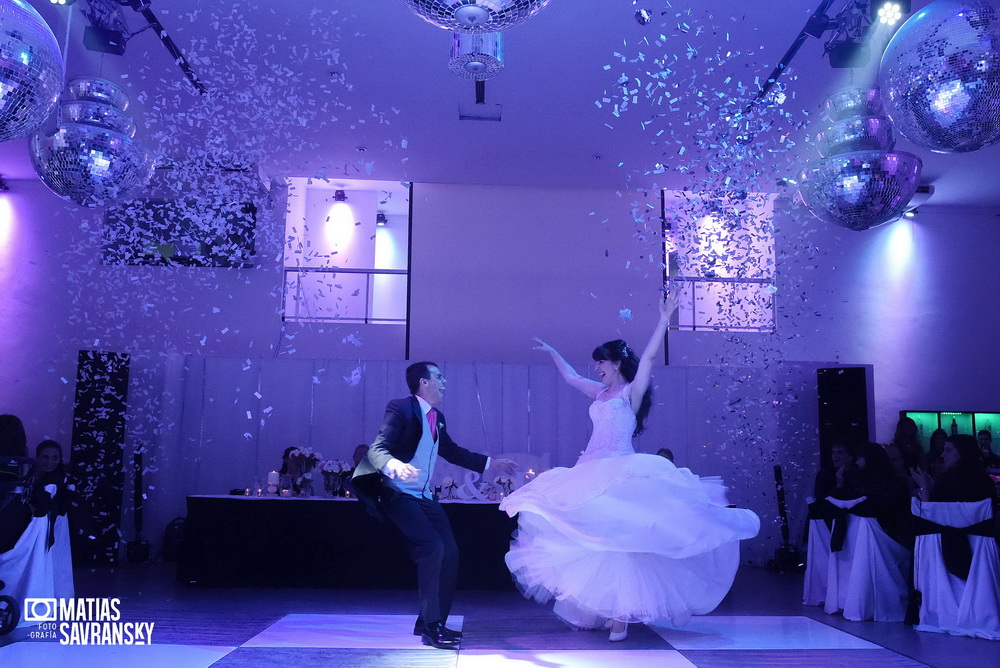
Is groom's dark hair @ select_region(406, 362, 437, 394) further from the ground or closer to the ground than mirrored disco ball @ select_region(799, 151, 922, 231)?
closer to the ground

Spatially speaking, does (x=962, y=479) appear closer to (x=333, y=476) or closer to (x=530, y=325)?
(x=333, y=476)

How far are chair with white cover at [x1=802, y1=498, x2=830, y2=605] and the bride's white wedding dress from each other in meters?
2.25

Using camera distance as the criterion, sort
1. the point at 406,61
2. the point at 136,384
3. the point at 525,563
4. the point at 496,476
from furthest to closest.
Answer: the point at 136,384 → the point at 496,476 → the point at 406,61 → the point at 525,563

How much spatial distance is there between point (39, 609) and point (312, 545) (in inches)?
97.2

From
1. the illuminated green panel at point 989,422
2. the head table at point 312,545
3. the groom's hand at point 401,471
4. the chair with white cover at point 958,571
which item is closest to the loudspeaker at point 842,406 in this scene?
the illuminated green panel at point 989,422

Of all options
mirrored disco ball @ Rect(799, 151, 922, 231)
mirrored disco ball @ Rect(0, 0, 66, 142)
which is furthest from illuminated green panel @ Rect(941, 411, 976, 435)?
mirrored disco ball @ Rect(0, 0, 66, 142)

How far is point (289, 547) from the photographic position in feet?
23.0

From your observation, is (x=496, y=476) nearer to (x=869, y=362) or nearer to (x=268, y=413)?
(x=268, y=413)

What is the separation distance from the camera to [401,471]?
13.4 ft

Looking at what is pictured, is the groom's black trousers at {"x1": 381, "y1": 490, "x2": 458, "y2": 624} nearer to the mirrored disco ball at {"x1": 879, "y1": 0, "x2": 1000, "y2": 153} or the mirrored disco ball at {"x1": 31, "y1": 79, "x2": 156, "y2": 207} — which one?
the mirrored disco ball at {"x1": 31, "y1": 79, "x2": 156, "y2": 207}

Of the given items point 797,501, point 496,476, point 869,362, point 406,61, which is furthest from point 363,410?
point 869,362

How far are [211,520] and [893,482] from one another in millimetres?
5382

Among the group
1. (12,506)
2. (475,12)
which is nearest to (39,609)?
(12,506)

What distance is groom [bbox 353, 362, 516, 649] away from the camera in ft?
14.1
